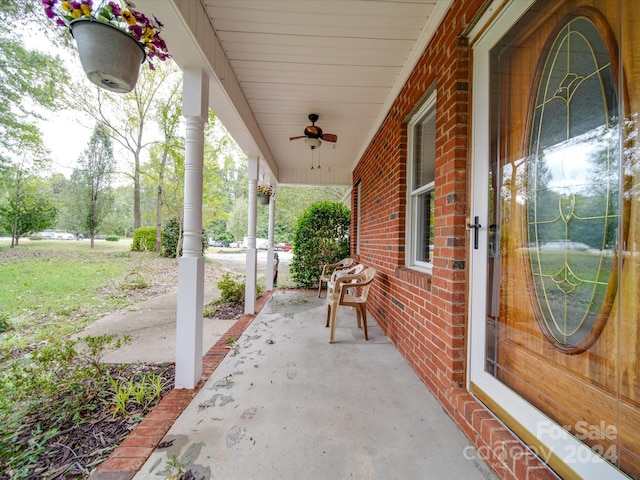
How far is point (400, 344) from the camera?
243 cm

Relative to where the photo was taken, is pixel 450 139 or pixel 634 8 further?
pixel 450 139

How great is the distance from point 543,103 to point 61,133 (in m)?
9.03

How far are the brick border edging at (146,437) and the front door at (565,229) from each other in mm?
1725

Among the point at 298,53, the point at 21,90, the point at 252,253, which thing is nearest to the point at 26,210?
the point at 21,90

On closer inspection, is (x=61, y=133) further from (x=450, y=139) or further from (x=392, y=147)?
(x=450, y=139)

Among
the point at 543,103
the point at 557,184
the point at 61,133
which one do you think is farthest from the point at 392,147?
the point at 61,133

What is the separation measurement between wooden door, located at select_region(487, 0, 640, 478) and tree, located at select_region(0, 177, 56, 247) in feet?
31.3

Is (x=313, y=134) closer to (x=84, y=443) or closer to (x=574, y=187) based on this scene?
(x=574, y=187)

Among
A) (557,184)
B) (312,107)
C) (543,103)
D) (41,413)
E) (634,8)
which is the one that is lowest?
(41,413)

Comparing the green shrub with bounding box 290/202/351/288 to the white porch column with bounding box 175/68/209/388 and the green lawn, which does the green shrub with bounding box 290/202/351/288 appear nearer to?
the green lawn

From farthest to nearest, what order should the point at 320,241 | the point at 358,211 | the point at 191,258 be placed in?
1. the point at 320,241
2. the point at 358,211
3. the point at 191,258

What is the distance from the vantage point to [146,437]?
1338 mm

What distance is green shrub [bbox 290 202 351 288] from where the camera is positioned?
5.83 m

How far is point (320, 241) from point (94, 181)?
33.6 feet
